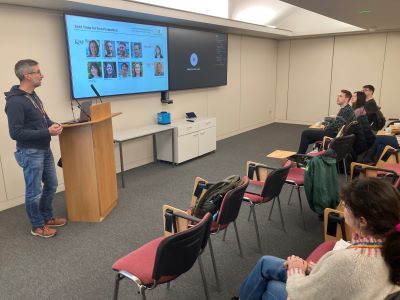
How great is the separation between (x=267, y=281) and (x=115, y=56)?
3.89 metres

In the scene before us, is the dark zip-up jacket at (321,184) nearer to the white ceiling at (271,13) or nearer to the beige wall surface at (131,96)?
the white ceiling at (271,13)

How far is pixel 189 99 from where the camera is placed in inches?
250

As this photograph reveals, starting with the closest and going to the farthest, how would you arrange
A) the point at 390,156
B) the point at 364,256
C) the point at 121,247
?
the point at 364,256 < the point at 121,247 < the point at 390,156

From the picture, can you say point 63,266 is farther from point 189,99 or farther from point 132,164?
point 189,99

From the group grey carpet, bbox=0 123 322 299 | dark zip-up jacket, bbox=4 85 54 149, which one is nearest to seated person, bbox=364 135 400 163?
grey carpet, bbox=0 123 322 299

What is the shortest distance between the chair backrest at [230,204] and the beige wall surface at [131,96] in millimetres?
2778

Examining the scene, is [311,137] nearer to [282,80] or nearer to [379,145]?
[379,145]

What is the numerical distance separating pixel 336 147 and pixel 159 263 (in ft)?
9.46

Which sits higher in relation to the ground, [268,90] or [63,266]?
[268,90]

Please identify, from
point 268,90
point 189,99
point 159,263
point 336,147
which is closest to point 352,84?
point 268,90

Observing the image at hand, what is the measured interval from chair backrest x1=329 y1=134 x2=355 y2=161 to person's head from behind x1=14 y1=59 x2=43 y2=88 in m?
3.09

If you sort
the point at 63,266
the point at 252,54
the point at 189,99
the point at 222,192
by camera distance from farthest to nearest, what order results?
the point at 252,54 < the point at 189,99 < the point at 63,266 < the point at 222,192

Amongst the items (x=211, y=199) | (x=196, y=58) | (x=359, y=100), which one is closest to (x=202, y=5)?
(x=196, y=58)

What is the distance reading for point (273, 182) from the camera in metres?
2.80
